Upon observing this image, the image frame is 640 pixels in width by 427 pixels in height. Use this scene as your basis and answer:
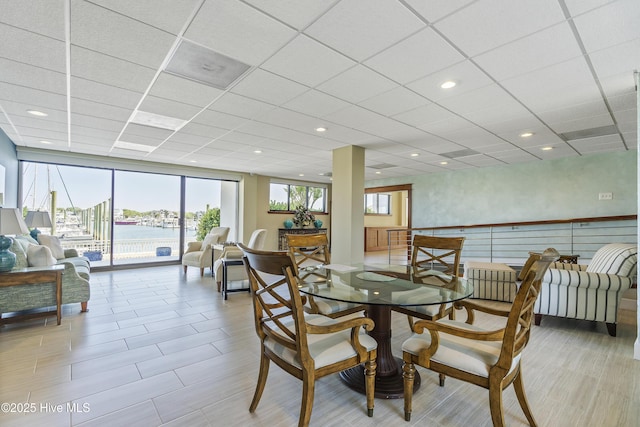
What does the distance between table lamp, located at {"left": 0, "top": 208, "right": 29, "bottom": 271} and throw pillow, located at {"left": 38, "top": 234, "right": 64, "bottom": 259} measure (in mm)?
1749

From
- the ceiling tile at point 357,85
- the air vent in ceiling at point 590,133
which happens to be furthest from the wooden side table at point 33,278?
the air vent in ceiling at point 590,133

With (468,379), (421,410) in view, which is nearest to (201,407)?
(421,410)

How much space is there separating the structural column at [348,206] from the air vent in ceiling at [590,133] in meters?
3.09

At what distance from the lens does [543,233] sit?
636 cm

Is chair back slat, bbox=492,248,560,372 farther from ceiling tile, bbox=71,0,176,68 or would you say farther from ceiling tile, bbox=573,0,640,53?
ceiling tile, bbox=71,0,176,68

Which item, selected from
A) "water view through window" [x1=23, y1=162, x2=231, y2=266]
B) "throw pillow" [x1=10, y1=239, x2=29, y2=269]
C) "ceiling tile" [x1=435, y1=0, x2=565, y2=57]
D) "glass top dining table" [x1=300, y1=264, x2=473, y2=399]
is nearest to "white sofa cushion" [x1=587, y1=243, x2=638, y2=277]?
"glass top dining table" [x1=300, y1=264, x2=473, y2=399]

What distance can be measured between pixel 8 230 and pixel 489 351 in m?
4.28

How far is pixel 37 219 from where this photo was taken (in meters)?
5.04

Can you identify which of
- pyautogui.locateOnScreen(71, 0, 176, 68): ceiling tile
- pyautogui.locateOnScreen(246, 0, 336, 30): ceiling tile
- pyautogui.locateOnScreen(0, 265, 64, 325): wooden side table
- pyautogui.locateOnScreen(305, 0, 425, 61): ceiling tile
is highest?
pyautogui.locateOnScreen(305, 0, 425, 61): ceiling tile

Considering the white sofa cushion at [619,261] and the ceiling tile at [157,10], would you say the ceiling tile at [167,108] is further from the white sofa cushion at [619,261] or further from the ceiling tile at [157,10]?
the white sofa cushion at [619,261]

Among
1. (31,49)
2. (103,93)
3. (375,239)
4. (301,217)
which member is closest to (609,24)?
(31,49)

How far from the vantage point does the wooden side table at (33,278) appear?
3.08m

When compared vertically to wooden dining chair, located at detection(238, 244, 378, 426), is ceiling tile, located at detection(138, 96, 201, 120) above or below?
above

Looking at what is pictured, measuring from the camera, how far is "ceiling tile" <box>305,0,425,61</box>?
1.79 meters
